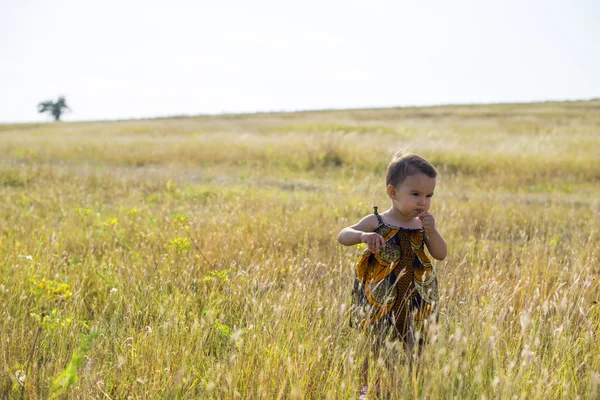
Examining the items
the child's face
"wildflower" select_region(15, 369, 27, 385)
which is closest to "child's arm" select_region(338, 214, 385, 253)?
the child's face

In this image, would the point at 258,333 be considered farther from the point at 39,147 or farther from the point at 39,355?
the point at 39,147

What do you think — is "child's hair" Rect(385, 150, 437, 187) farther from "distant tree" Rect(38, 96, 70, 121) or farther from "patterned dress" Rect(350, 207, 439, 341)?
"distant tree" Rect(38, 96, 70, 121)

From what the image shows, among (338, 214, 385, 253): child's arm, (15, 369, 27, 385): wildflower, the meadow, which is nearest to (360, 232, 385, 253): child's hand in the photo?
(338, 214, 385, 253): child's arm

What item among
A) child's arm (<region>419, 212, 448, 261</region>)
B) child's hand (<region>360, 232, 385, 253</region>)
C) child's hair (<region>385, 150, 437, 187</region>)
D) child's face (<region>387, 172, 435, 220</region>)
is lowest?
child's arm (<region>419, 212, 448, 261</region>)

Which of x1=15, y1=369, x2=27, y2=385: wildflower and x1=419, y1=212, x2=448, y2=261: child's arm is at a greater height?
x1=419, y1=212, x2=448, y2=261: child's arm

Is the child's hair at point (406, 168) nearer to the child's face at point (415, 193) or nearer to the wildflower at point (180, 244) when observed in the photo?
the child's face at point (415, 193)

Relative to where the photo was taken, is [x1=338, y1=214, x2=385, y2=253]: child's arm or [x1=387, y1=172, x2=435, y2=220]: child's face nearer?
[x1=338, y1=214, x2=385, y2=253]: child's arm

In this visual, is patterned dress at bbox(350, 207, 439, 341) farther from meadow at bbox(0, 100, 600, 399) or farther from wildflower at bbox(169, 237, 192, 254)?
wildflower at bbox(169, 237, 192, 254)

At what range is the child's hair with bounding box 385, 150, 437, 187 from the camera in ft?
9.04

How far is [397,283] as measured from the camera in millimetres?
2879

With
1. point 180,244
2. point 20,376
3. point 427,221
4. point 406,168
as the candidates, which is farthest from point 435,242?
point 20,376

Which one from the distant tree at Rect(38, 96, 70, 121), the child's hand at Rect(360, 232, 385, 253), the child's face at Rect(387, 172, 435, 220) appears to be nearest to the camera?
the child's hand at Rect(360, 232, 385, 253)

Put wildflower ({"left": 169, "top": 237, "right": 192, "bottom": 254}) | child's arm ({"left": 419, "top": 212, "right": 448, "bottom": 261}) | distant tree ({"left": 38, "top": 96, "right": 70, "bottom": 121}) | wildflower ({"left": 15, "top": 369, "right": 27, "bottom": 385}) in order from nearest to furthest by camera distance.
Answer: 1. wildflower ({"left": 15, "top": 369, "right": 27, "bottom": 385})
2. child's arm ({"left": 419, "top": 212, "right": 448, "bottom": 261})
3. wildflower ({"left": 169, "top": 237, "right": 192, "bottom": 254})
4. distant tree ({"left": 38, "top": 96, "right": 70, "bottom": 121})

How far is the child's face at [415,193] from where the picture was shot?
2740mm
